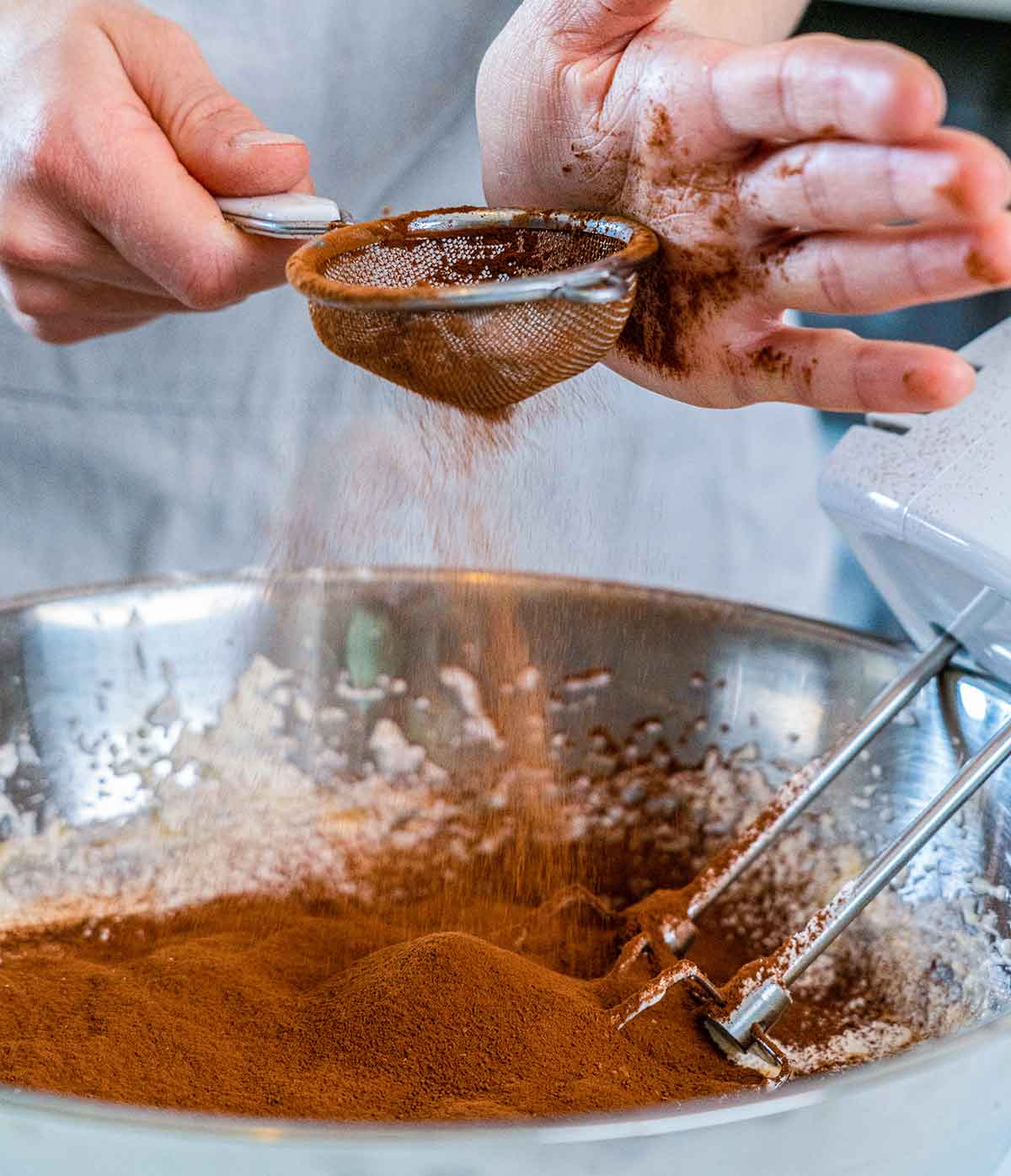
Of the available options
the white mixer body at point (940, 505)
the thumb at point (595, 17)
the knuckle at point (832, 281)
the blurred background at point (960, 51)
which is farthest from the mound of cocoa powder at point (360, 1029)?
the blurred background at point (960, 51)

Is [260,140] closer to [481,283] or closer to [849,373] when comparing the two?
[481,283]

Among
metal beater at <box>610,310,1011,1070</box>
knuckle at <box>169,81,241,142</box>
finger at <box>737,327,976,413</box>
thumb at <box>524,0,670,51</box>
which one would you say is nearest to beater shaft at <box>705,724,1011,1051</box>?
metal beater at <box>610,310,1011,1070</box>

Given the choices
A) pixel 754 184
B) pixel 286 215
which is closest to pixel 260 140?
pixel 286 215

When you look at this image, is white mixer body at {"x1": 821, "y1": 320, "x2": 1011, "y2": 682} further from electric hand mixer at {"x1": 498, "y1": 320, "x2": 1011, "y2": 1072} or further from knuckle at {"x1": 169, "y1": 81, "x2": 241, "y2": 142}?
knuckle at {"x1": 169, "y1": 81, "x2": 241, "y2": 142}

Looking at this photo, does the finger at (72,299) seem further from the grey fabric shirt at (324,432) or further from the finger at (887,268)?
the finger at (887,268)

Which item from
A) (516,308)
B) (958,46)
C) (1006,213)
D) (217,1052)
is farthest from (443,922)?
(958,46)
